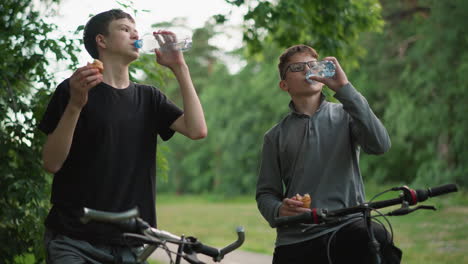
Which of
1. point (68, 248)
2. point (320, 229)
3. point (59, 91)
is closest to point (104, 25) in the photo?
point (59, 91)

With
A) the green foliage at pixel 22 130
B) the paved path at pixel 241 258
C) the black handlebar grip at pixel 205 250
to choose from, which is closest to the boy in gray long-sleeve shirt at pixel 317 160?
the black handlebar grip at pixel 205 250

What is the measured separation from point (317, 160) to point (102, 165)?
1218mm

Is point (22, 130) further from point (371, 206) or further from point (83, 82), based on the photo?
point (371, 206)

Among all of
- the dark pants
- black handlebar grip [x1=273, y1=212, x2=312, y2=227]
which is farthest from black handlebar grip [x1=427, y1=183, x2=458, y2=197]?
black handlebar grip [x1=273, y1=212, x2=312, y2=227]

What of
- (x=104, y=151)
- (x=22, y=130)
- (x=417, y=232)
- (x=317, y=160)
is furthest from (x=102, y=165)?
(x=417, y=232)

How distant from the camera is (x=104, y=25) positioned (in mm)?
4227

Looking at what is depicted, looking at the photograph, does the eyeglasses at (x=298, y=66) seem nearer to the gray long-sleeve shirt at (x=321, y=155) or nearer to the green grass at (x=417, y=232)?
the gray long-sleeve shirt at (x=321, y=155)

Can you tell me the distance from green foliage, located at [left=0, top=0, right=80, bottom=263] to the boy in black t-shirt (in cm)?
298

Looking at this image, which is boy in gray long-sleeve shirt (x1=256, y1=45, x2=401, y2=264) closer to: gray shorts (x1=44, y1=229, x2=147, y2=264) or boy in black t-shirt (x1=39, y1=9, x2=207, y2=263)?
boy in black t-shirt (x1=39, y1=9, x2=207, y2=263)

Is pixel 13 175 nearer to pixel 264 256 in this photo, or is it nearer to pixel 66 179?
pixel 66 179

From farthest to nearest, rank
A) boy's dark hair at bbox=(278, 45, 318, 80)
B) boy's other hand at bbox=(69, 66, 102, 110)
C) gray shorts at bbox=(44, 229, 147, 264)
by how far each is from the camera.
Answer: boy's dark hair at bbox=(278, 45, 318, 80) < gray shorts at bbox=(44, 229, 147, 264) < boy's other hand at bbox=(69, 66, 102, 110)

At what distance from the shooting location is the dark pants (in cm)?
379

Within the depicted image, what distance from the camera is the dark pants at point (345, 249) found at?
12.4 ft

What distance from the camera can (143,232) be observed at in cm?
300
